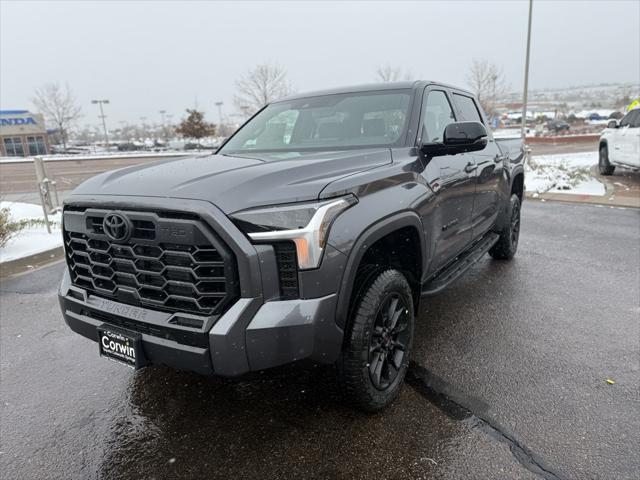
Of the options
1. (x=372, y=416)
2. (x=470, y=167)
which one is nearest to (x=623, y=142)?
(x=470, y=167)

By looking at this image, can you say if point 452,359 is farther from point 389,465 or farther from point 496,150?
point 496,150

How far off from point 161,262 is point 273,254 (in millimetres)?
550

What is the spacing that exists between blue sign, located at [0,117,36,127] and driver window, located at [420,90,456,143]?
61.3 meters

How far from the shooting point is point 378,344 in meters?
2.64

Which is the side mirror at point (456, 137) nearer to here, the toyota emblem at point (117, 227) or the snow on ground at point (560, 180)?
the toyota emblem at point (117, 227)

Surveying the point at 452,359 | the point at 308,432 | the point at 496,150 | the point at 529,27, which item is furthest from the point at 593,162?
the point at 308,432

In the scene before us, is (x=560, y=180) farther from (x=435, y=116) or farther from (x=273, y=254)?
(x=273, y=254)

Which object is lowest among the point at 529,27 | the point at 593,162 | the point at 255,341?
the point at 593,162

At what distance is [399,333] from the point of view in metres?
2.82

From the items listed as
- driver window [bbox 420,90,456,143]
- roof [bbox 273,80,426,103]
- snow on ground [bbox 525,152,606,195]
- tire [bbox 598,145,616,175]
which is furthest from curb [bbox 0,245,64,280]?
tire [bbox 598,145,616,175]

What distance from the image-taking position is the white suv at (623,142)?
34.4 ft

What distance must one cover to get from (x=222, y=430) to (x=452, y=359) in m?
1.67

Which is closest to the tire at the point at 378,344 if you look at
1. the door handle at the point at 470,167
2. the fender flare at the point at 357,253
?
the fender flare at the point at 357,253

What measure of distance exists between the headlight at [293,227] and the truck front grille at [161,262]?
150 mm
